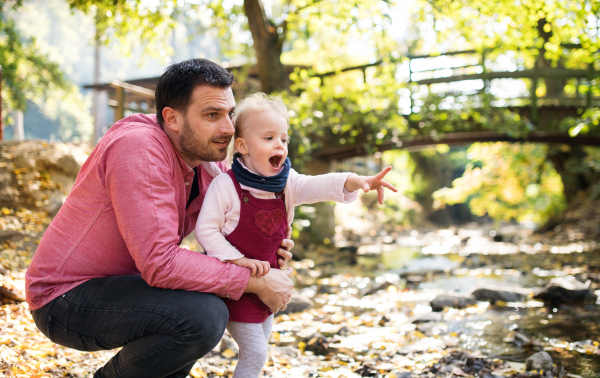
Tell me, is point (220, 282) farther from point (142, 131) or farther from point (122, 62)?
point (122, 62)

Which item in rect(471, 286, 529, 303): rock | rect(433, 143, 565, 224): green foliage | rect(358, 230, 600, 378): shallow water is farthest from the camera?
rect(433, 143, 565, 224): green foliage

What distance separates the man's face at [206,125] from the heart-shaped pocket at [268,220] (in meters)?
0.39

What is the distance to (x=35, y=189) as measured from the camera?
622 cm

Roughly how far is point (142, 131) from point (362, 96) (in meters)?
7.78

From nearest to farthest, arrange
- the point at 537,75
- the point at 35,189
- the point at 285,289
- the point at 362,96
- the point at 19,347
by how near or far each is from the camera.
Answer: the point at 285,289 → the point at 19,347 → the point at 35,189 → the point at 362,96 → the point at 537,75

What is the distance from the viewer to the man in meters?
1.94

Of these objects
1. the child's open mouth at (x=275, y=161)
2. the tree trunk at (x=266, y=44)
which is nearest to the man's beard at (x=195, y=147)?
the child's open mouth at (x=275, y=161)

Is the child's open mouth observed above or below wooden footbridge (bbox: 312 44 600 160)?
below

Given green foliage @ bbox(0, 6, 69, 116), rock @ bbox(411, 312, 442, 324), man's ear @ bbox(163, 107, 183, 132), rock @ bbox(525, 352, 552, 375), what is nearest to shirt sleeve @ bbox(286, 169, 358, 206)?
man's ear @ bbox(163, 107, 183, 132)

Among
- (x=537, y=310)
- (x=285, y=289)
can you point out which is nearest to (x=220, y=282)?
(x=285, y=289)

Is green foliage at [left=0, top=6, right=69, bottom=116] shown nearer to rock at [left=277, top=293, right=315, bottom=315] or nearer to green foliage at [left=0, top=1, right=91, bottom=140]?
green foliage at [left=0, top=1, right=91, bottom=140]

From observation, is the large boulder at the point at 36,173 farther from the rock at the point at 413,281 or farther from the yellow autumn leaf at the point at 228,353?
the rock at the point at 413,281

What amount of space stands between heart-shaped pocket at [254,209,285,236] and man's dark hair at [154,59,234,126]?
26.2 inches

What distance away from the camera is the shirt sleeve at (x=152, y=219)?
1.91 m
